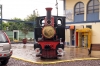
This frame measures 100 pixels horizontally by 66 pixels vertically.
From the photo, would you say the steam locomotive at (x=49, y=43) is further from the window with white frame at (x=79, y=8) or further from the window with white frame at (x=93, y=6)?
the window with white frame at (x=79, y=8)

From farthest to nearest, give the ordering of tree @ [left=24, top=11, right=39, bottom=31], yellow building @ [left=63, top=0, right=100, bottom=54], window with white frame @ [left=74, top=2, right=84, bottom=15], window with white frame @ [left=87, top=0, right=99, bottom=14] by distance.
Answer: tree @ [left=24, top=11, right=39, bottom=31] → window with white frame @ [left=74, top=2, right=84, bottom=15] → window with white frame @ [left=87, top=0, right=99, bottom=14] → yellow building @ [left=63, top=0, right=100, bottom=54]

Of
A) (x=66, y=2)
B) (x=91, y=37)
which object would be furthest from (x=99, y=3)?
(x=66, y=2)

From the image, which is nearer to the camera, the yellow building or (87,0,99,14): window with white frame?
the yellow building

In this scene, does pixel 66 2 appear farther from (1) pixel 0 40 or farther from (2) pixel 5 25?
(2) pixel 5 25

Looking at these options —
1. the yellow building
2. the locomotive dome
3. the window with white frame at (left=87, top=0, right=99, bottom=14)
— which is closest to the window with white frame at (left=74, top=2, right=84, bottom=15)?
the yellow building

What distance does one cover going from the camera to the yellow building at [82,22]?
86.9ft

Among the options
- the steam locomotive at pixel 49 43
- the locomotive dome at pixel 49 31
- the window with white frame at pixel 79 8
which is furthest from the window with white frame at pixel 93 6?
the locomotive dome at pixel 49 31

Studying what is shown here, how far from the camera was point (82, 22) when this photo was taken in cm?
2817

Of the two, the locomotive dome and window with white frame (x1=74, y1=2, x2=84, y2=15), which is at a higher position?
window with white frame (x1=74, y1=2, x2=84, y2=15)

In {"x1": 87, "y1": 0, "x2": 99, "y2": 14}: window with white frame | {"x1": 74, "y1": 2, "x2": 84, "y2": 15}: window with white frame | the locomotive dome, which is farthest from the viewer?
{"x1": 74, "y1": 2, "x2": 84, "y2": 15}: window with white frame

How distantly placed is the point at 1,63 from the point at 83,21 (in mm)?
18061

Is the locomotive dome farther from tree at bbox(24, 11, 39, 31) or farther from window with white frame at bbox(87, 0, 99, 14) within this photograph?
tree at bbox(24, 11, 39, 31)

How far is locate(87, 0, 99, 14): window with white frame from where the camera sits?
87.6 feet

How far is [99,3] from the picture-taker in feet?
85.5
